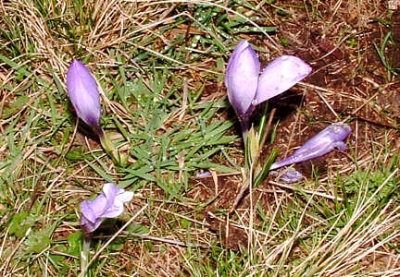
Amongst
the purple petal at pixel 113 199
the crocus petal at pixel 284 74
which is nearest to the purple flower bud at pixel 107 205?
the purple petal at pixel 113 199

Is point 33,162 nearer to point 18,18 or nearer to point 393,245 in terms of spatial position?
point 18,18

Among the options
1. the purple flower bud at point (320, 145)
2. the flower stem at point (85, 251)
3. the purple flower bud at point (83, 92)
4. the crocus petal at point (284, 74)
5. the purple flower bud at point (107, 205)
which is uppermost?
the crocus petal at point (284, 74)

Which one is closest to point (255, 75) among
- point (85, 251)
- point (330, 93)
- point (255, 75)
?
point (255, 75)

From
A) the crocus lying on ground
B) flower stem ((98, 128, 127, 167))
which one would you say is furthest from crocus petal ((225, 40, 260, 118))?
flower stem ((98, 128, 127, 167))

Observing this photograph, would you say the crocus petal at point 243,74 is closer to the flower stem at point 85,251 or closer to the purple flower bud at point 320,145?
the purple flower bud at point 320,145

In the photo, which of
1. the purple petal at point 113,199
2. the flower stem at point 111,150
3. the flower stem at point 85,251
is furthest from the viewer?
the flower stem at point 111,150

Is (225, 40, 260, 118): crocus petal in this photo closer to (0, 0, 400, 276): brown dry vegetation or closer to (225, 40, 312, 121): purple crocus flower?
(225, 40, 312, 121): purple crocus flower

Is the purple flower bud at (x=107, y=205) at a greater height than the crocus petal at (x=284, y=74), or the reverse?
the crocus petal at (x=284, y=74)
